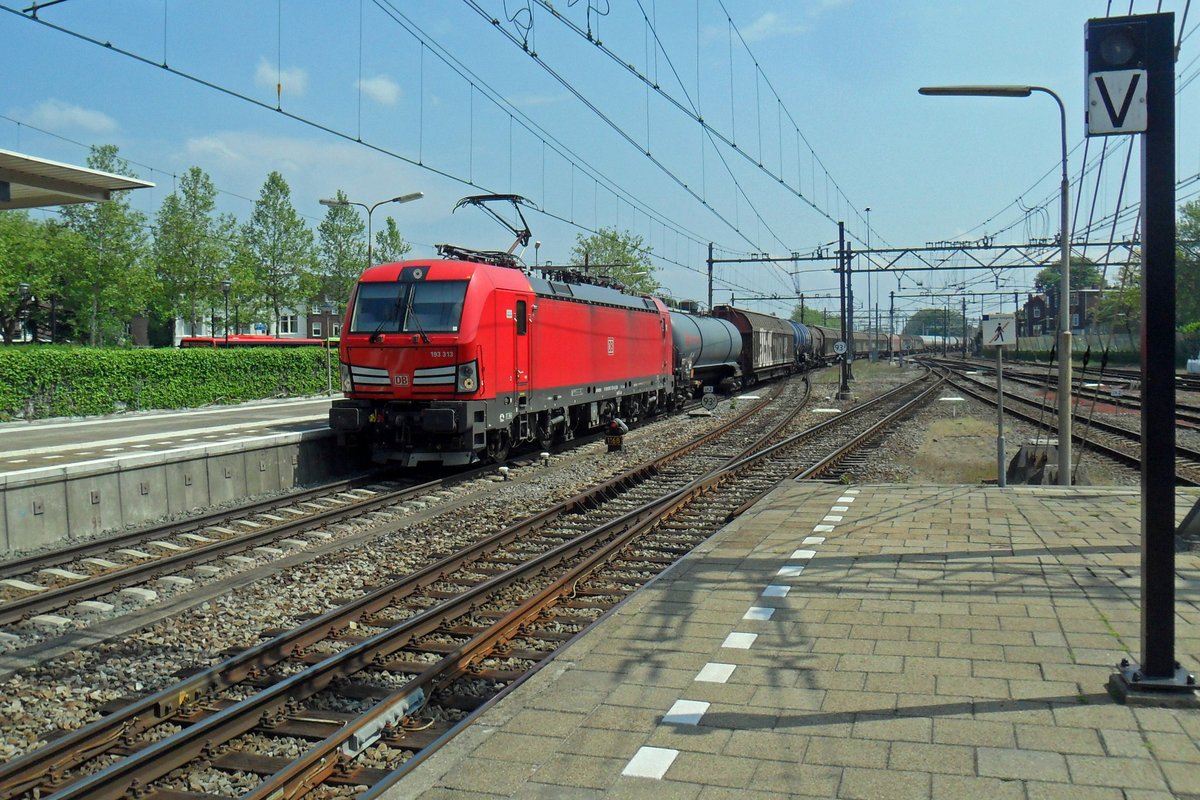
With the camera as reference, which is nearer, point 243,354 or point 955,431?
point 955,431

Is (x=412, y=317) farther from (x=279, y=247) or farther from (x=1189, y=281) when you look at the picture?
(x=1189, y=281)

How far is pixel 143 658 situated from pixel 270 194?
46293mm

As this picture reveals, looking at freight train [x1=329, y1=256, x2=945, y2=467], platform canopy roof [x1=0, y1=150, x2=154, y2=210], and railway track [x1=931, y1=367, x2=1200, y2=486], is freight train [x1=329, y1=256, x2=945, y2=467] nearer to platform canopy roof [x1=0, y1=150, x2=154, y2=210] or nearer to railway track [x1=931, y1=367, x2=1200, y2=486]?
platform canopy roof [x1=0, y1=150, x2=154, y2=210]

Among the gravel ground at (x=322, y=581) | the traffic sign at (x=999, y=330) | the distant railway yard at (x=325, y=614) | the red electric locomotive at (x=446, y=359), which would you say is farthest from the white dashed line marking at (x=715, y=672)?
the traffic sign at (x=999, y=330)

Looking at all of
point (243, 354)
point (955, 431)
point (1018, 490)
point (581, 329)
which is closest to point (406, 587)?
point (1018, 490)

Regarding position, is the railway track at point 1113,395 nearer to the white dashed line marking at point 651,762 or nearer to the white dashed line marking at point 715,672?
the white dashed line marking at point 715,672

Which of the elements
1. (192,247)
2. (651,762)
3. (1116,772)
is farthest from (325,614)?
(192,247)

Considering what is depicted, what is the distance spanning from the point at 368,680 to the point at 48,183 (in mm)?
10746

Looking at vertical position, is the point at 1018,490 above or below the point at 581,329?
below

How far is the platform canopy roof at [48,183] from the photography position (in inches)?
484

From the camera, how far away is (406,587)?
7875mm

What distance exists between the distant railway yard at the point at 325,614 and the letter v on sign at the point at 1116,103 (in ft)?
13.5

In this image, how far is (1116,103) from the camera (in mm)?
4543

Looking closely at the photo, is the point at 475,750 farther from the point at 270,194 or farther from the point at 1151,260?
the point at 270,194
